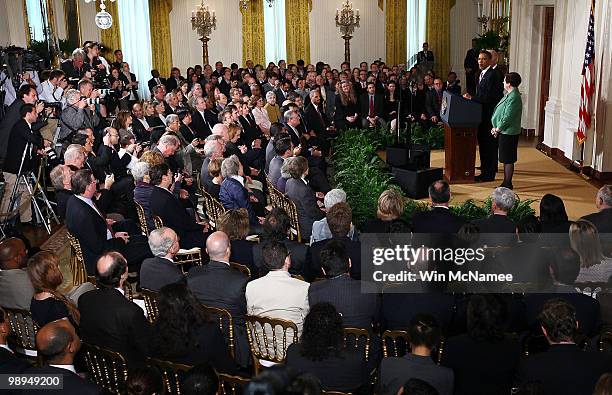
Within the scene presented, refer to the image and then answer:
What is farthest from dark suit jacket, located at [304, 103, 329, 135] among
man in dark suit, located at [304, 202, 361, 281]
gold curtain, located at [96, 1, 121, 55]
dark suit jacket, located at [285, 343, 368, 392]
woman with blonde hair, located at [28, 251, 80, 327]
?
dark suit jacket, located at [285, 343, 368, 392]

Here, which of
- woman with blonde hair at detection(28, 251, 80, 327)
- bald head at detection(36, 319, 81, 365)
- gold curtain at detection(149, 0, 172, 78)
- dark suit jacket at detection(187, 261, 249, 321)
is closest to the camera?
bald head at detection(36, 319, 81, 365)

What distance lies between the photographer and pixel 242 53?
61.8 feet

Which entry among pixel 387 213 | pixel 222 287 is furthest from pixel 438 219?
pixel 222 287

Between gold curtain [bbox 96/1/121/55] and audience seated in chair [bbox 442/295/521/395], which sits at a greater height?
gold curtain [bbox 96/1/121/55]

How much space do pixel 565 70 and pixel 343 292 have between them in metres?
8.33

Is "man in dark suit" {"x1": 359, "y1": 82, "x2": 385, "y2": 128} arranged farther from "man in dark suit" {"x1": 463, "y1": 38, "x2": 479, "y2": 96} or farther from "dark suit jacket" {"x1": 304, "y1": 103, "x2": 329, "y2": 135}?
"man in dark suit" {"x1": 463, "y1": 38, "x2": 479, "y2": 96}

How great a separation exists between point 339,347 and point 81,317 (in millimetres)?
1521

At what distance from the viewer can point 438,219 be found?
5.50 m

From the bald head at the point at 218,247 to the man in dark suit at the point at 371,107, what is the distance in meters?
8.69

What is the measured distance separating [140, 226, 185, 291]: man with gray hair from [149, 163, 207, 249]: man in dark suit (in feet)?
4.91

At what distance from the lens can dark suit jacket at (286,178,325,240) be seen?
22.0 feet

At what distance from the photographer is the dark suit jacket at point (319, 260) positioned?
5.01 metres

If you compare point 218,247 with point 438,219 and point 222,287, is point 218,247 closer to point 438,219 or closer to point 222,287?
point 222,287

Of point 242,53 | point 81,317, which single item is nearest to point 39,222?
point 81,317
